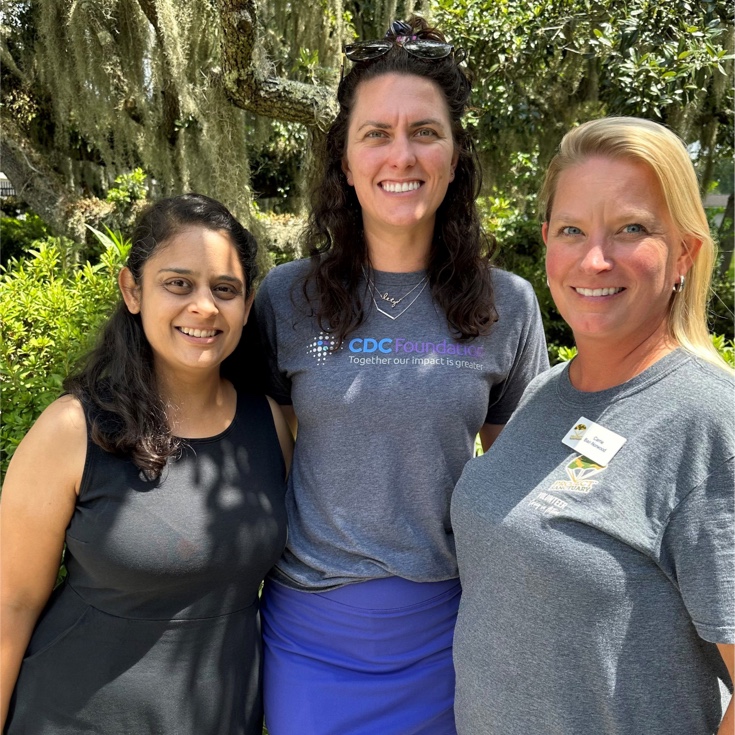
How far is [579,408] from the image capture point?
59.5 inches

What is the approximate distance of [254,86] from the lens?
4.72 m

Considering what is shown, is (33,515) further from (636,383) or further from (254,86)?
(254,86)

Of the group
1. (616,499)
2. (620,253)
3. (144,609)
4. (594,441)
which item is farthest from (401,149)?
(144,609)

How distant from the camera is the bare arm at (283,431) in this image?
2114 mm

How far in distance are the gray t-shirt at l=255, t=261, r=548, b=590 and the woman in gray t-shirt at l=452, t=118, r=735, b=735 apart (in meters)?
0.28

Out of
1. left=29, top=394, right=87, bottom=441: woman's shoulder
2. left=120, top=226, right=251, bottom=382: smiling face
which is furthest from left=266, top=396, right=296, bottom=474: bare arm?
left=29, top=394, right=87, bottom=441: woman's shoulder

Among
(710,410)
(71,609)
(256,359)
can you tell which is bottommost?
(71,609)

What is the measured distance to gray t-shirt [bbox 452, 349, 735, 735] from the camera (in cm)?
122

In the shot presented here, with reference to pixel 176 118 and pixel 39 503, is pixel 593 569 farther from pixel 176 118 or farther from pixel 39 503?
pixel 176 118

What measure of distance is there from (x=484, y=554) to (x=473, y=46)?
5142 millimetres

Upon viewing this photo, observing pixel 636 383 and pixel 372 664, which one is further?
pixel 372 664

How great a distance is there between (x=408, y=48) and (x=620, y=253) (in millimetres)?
1041

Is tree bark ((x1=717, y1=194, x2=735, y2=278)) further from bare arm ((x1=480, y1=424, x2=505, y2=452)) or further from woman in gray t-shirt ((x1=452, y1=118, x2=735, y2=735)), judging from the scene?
woman in gray t-shirt ((x1=452, y1=118, x2=735, y2=735))

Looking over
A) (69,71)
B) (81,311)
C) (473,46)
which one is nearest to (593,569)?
(81,311)
